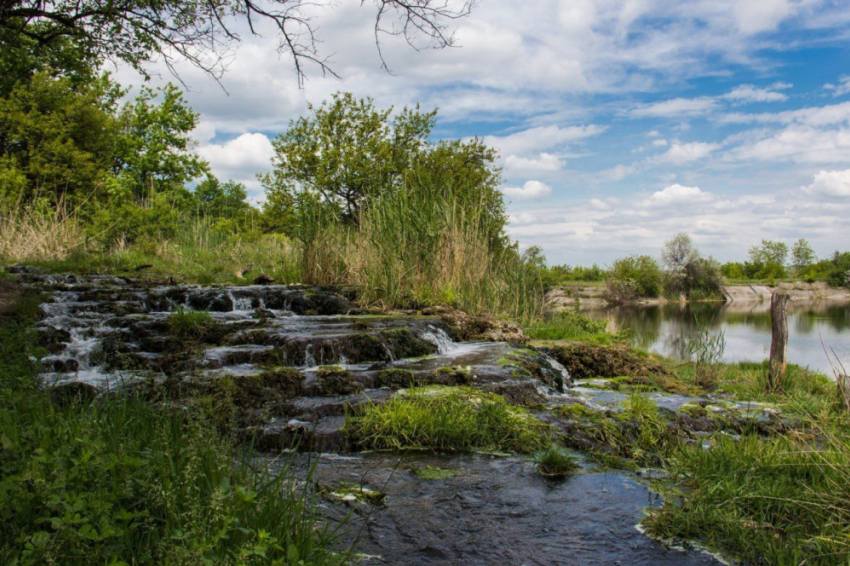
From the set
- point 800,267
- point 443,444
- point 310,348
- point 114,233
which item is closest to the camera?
point 443,444

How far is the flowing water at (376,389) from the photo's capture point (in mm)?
3096

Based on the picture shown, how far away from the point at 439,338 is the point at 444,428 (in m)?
4.02

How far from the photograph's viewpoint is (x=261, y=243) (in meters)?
20.6

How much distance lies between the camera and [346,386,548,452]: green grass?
468 centimetres

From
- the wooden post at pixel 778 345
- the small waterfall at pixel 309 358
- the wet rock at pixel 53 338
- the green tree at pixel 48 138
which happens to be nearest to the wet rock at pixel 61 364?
the wet rock at pixel 53 338

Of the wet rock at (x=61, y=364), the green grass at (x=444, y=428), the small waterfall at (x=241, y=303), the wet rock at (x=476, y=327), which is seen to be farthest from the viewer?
the small waterfall at (x=241, y=303)

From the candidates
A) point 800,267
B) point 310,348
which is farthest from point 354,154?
point 800,267

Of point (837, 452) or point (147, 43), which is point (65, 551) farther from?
point (147, 43)

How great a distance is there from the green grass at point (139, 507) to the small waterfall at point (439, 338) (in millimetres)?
5631

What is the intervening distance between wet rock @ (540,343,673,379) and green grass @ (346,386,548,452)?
172 inches

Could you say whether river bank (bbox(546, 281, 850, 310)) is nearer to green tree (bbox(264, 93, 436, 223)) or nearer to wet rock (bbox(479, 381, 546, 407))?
green tree (bbox(264, 93, 436, 223))

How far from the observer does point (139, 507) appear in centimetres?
246

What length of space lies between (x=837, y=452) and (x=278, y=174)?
1126 inches

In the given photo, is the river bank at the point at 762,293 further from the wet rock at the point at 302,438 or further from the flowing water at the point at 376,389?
the wet rock at the point at 302,438
